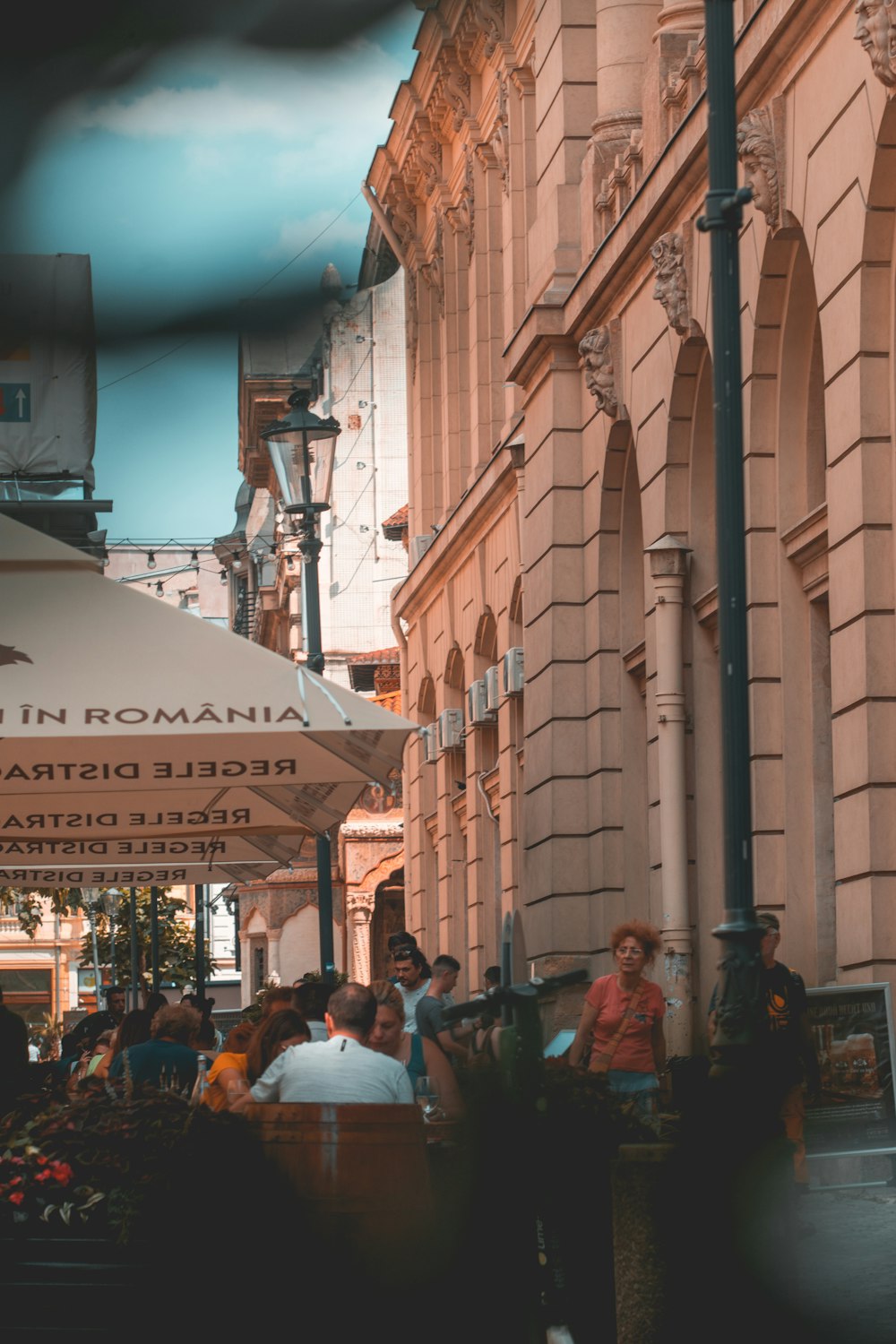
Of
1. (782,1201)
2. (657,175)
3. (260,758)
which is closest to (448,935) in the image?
(657,175)

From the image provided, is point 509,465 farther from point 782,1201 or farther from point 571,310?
point 782,1201

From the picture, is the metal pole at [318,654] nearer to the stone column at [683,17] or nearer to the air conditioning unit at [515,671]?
the air conditioning unit at [515,671]

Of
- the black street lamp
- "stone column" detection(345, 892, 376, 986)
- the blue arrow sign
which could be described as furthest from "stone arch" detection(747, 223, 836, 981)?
"stone column" detection(345, 892, 376, 986)

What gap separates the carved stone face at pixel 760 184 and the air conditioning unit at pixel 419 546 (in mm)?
17981

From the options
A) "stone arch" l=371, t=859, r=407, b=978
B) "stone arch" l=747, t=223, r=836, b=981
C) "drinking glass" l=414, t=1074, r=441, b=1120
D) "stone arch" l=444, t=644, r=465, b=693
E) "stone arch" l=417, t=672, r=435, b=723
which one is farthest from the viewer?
"stone arch" l=371, t=859, r=407, b=978

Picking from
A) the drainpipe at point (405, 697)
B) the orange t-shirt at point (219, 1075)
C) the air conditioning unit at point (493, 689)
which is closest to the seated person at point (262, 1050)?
the orange t-shirt at point (219, 1075)

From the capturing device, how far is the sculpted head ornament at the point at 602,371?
18.9 metres

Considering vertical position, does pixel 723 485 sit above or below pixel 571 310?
below

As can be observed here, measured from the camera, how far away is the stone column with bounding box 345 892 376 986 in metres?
53.4

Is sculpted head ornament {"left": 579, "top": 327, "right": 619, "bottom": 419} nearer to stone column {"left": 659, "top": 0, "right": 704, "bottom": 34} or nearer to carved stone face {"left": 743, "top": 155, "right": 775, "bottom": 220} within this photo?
stone column {"left": 659, "top": 0, "right": 704, "bottom": 34}

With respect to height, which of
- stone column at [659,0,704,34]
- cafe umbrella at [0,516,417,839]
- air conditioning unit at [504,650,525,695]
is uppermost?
stone column at [659,0,704,34]

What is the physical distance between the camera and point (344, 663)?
53938mm

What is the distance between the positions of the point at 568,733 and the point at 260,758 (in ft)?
35.6

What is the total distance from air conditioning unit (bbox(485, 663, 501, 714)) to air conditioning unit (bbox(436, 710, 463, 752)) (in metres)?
3.06
